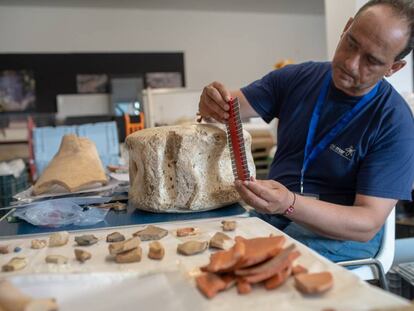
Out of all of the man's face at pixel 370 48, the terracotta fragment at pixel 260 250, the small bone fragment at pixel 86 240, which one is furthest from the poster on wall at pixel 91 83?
the terracotta fragment at pixel 260 250

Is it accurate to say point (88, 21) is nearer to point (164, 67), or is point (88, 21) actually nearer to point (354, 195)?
point (164, 67)

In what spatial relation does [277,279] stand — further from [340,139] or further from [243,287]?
[340,139]

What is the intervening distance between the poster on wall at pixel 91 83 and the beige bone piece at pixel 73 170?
3.39m

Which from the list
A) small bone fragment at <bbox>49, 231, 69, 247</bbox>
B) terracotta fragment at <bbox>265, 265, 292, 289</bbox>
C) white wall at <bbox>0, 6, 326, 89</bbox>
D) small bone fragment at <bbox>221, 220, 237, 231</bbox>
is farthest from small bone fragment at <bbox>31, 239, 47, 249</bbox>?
white wall at <bbox>0, 6, 326, 89</bbox>

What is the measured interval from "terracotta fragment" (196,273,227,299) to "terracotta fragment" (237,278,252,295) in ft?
0.06

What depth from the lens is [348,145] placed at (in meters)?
0.99

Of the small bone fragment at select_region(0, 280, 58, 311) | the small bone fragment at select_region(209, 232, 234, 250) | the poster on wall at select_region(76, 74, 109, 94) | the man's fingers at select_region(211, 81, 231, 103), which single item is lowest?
the small bone fragment at select_region(209, 232, 234, 250)

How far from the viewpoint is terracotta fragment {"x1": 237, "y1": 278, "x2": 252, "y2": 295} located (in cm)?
51

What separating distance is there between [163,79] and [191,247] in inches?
174

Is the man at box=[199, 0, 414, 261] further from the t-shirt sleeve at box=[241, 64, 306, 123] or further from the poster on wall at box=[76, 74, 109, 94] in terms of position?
the poster on wall at box=[76, 74, 109, 94]

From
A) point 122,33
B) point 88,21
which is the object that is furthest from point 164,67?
point 88,21

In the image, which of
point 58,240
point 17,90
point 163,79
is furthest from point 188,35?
point 58,240

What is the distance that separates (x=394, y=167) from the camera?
0.93 m

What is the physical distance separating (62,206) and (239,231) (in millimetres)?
482
